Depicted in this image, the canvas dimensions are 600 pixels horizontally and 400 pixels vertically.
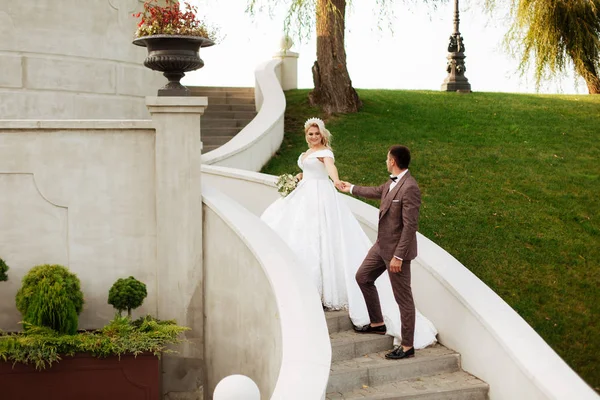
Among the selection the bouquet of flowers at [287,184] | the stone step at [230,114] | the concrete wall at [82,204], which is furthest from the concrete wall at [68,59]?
the bouquet of flowers at [287,184]

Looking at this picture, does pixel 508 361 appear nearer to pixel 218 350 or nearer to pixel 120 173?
pixel 218 350

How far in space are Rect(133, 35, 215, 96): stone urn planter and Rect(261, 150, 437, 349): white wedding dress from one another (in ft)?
8.16

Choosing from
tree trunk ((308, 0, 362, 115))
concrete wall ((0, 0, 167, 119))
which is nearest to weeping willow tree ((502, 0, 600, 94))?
tree trunk ((308, 0, 362, 115))

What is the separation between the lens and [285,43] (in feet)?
73.2

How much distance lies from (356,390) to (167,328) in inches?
90.5

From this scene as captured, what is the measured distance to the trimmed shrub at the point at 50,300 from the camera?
24.7 ft

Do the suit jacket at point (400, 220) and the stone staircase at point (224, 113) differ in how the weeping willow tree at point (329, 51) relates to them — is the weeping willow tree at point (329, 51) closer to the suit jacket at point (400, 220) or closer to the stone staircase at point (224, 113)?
the stone staircase at point (224, 113)

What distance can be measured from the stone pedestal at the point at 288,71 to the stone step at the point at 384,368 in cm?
1695

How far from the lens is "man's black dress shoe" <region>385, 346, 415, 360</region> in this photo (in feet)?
22.2

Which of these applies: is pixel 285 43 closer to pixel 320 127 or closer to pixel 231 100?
pixel 231 100

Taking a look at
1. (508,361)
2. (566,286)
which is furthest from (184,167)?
(566,286)

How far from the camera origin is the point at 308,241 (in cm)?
767

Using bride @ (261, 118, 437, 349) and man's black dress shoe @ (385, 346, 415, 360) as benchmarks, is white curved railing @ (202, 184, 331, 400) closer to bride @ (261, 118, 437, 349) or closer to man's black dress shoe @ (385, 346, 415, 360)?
bride @ (261, 118, 437, 349)

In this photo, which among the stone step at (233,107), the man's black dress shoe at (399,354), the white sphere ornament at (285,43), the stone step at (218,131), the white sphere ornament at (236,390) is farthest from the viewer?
the white sphere ornament at (285,43)
